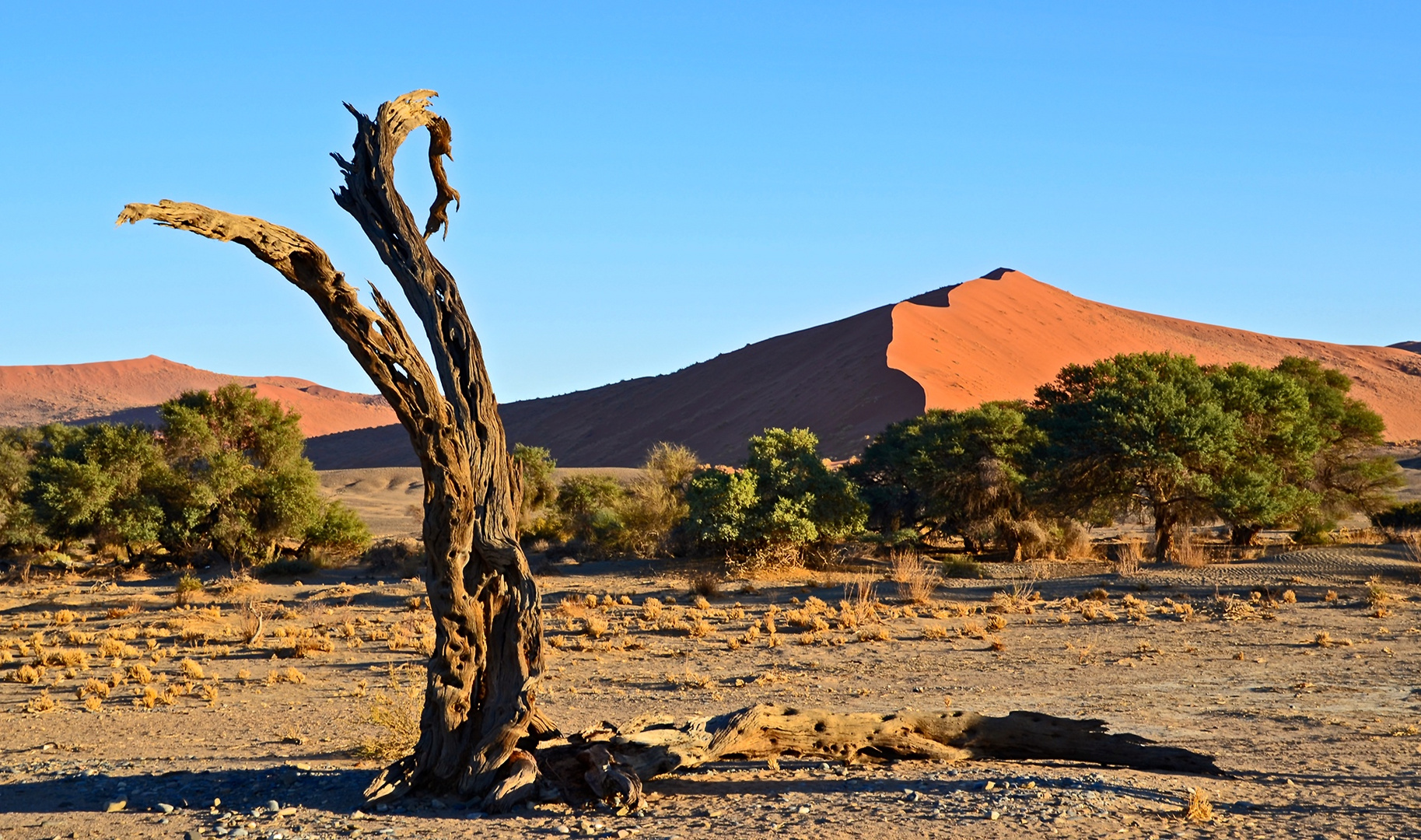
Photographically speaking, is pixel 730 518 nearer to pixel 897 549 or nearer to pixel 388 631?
pixel 897 549

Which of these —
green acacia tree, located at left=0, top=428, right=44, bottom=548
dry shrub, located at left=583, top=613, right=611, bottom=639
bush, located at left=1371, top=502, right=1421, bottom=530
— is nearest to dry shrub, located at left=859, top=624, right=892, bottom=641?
dry shrub, located at left=583, top=613, right=611, bottom=639

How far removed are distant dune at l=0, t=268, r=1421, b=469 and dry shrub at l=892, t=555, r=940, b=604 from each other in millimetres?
44628

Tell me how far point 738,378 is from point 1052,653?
91588 millimetres

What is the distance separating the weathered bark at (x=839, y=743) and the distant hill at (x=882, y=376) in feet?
197

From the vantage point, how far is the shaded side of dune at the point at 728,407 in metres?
79.6

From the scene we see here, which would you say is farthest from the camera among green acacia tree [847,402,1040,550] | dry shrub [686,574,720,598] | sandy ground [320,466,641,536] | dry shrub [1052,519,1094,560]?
sandy ground [320,466,641,536]

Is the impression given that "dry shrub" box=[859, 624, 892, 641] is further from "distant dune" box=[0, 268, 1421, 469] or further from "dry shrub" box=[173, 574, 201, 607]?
"distant dune" box=[0, 268, 1421, 469]

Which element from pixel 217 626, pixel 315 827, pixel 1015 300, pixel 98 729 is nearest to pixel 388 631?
pixel 217 626

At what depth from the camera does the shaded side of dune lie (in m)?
79.6

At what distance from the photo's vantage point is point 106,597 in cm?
2216

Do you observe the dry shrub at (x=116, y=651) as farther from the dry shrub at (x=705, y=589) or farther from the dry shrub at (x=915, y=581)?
the dry shrub at (x=915, y=581)

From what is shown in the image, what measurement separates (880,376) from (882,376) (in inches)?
5.1

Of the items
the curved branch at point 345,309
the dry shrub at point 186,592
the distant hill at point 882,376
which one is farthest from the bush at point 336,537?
the distant hill at point 882,376

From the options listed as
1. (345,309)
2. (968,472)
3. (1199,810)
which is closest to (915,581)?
(968,472)
